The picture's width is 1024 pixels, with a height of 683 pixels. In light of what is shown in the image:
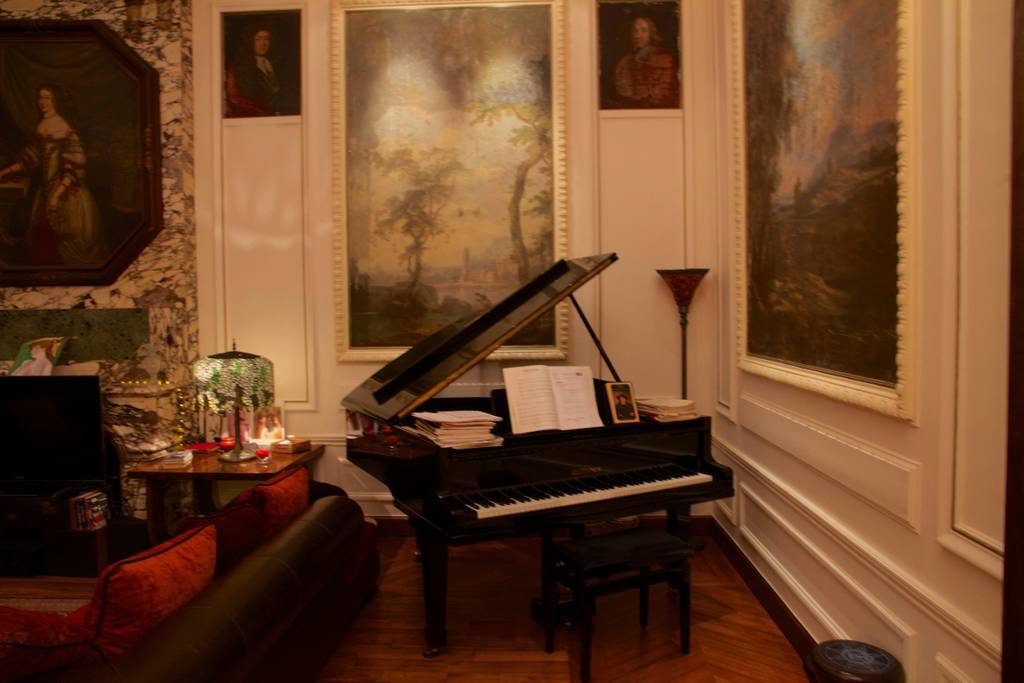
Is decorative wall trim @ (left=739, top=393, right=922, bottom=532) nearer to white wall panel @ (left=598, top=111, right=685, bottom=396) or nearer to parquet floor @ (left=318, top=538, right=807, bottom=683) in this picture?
parquet floor @ (left=318, top=538, right=807, bottom=683)

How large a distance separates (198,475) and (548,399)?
213 centimetres

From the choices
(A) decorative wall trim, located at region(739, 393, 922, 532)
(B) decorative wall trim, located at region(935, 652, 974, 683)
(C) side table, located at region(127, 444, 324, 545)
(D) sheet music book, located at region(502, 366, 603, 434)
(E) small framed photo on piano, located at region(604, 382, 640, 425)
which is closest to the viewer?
(B) decorative wall trim, located at region(935, 652, 974, 683)

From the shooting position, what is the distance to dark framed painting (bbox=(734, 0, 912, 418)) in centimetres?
204

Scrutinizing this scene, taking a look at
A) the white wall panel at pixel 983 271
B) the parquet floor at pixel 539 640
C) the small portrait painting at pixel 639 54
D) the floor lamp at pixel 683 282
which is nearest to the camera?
the white wall panel at pixel 983 271

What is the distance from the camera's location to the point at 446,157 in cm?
432

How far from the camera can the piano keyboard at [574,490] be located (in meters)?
2.65

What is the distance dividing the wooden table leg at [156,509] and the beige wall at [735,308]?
905 mm

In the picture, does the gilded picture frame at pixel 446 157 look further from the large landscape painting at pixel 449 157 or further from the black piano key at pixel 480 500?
the black piano key at pixel 480 500

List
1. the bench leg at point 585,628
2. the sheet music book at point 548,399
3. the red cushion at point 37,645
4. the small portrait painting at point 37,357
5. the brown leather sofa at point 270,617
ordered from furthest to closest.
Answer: the small portrait painting at point 37,357 < the sheet music book at point 548,399 < the bench leg at point 585,628 < the brown leather sofa at point 270,617 < the red cushion at point 37,645

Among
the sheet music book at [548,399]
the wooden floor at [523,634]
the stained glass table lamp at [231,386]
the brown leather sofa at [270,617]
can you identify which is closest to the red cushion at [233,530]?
the brown leather sofa at [270,617]

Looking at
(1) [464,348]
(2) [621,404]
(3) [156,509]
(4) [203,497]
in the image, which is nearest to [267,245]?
(4) [203,497]

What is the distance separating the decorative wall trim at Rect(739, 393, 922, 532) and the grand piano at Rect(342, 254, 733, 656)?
1.11 feet

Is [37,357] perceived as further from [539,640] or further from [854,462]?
[854,462]

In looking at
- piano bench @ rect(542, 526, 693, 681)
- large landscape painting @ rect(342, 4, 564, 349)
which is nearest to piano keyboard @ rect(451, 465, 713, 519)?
piano bench @ rect(542, 526, 693, 681)
